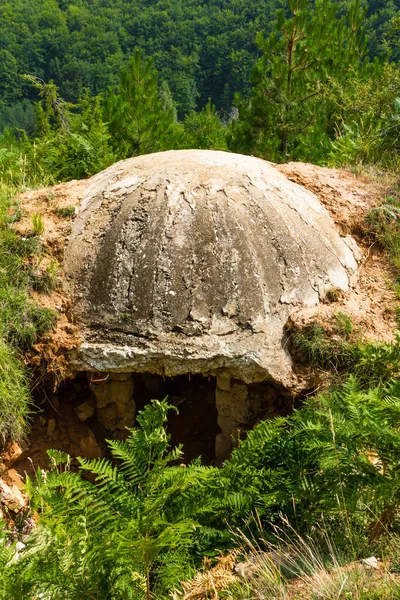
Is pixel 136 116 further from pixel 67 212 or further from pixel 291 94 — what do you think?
pixel 67 212

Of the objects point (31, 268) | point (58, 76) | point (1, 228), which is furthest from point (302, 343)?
point (58, 76)

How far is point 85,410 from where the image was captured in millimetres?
5953

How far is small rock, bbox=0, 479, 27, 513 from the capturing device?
15.9 ft

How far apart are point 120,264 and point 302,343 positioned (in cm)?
175

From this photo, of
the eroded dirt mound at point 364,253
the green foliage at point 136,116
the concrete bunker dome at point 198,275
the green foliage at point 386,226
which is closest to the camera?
the concrete bunker dome at point 198,275

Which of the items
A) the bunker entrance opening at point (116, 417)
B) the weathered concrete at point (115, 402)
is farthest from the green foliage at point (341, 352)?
the weathered concrete at point (115, 402)

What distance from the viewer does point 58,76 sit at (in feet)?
188

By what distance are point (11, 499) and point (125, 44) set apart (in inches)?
2499

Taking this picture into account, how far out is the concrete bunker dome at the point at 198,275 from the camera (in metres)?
5.25

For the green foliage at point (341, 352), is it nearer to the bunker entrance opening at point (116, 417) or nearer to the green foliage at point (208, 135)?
the bunker entrance opening at point (116, 417)

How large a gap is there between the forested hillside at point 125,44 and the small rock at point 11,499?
46.0 m

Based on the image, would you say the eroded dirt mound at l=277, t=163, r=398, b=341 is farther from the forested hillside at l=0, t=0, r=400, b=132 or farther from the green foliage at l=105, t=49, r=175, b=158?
the forested hillside at l=0, t=0, r=400, b=132

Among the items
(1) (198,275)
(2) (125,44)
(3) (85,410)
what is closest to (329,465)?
(1) (198,275)

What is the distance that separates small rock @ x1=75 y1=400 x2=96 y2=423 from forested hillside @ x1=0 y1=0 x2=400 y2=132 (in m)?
44.9
